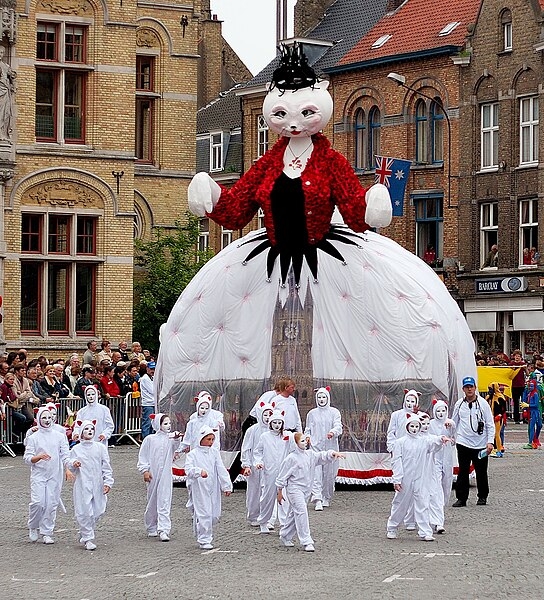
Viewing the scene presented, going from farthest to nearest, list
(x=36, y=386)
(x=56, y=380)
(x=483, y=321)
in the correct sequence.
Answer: (x=483, y=321), (x=56, y=380), (x=36, y=386)

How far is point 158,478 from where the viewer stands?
17969 millimetres

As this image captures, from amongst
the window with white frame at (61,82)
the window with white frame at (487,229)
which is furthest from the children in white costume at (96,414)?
the window with white frame at (487,229)

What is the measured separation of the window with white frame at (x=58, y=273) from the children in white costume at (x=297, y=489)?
66.8ft

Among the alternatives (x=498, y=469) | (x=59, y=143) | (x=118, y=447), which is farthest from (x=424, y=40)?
(x=498, y=469)

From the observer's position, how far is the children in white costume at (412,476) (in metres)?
17.6

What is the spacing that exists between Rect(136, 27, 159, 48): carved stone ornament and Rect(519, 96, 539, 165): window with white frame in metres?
11.6

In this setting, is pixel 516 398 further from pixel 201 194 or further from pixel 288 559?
pixel 288 559

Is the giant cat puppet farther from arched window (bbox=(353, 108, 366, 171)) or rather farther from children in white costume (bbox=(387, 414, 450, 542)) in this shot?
arched window (bbox=(353, 108, 366, 171))

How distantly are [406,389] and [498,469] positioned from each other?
386 centimetres

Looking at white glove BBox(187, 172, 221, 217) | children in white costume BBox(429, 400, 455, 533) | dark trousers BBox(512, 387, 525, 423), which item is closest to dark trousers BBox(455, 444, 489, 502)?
children in white costume BBox(429, 400, 455, 533)

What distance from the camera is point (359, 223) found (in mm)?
22297

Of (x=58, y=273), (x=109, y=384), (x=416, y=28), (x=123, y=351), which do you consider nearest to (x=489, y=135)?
(x=416, y=28)

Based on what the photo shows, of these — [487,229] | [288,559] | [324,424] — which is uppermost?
[487,229]

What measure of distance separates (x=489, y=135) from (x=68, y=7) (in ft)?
51.3
